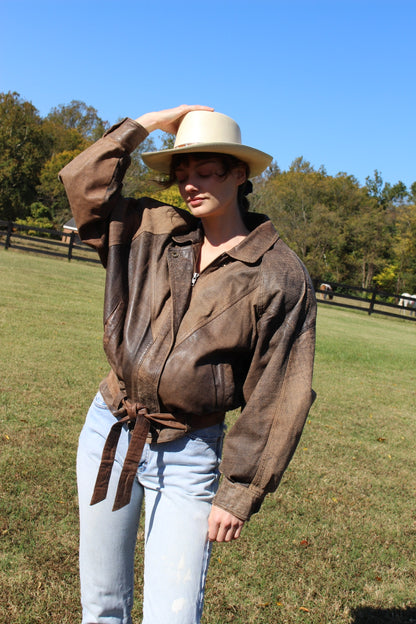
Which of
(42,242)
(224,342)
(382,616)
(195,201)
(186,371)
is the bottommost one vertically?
(382,616)

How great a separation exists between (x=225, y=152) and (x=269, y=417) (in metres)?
0.98

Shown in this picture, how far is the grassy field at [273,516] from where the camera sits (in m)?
3.30

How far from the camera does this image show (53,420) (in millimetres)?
5508

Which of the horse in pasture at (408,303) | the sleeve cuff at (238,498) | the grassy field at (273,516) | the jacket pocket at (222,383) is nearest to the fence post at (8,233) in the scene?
the horse in pasture at (408,303)

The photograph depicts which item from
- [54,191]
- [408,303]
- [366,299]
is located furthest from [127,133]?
[54,191]

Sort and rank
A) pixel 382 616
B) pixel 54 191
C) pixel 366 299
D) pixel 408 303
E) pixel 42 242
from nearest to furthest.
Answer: pixel 382 616
pixel 42 242
pixel 366 299
pixel 408 303
pixel 54 191

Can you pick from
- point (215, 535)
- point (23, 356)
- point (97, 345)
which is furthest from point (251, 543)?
point (97, 345)

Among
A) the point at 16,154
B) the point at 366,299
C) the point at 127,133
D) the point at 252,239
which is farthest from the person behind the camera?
the point at 16,154

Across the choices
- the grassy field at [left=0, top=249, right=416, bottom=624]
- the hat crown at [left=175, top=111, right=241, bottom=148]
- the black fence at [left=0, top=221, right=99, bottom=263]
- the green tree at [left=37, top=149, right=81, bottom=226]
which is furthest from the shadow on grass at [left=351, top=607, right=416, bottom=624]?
the green tree at [left=37, top=149, right=81, bottom=226]

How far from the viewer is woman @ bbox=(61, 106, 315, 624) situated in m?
2.01

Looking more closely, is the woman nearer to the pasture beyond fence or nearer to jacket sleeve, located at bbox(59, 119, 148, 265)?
jacket sleeve, located at bbox(59, 119, 148, 265)

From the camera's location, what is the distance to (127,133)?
2.47m

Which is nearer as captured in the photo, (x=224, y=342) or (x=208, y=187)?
(x=224, y=342)

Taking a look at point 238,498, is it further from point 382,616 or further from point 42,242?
point 42,242
